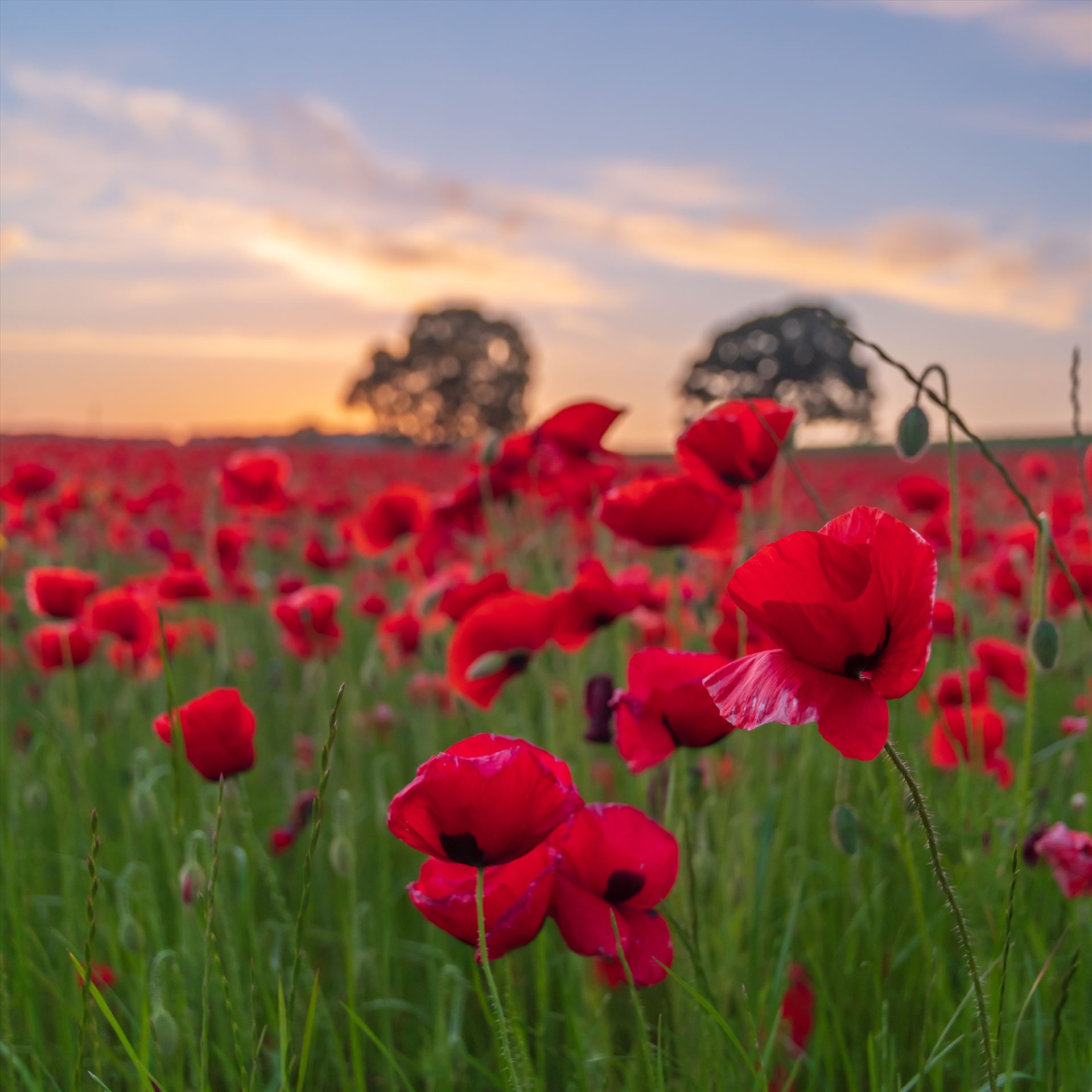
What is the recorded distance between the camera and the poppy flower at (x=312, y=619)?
2.48 m

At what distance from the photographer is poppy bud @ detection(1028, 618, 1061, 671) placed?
1293 mm

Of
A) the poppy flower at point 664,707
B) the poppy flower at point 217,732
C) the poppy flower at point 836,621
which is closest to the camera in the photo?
the poppy flower at point 836,621

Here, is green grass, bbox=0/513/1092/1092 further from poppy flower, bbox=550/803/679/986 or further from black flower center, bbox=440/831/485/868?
black flower center, bbox=440/831/485/868

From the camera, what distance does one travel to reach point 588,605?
1.50m

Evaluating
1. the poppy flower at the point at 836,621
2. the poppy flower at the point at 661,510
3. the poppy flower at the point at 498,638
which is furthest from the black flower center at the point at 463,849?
the poppy flower at the point at 661,510

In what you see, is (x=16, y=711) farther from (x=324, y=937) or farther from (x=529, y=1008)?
(x=529, y=1008)

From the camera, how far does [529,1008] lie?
1.83 m

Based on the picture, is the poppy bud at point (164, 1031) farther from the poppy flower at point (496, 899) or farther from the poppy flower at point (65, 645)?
the poppy flower at point (65, 645)

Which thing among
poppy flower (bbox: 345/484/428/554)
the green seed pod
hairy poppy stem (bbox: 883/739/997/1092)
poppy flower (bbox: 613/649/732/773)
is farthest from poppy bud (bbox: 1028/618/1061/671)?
poppy flower (bbox: 345/484/428/554)

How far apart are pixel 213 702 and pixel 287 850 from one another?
145cm

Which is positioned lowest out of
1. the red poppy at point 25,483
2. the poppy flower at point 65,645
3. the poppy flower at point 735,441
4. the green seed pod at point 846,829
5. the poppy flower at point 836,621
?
the green seed pod at point 846,829

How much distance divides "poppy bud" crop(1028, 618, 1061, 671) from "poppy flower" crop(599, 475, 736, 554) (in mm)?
486

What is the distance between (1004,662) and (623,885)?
4.97 feet

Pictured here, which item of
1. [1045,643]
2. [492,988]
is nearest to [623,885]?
[492,988]
